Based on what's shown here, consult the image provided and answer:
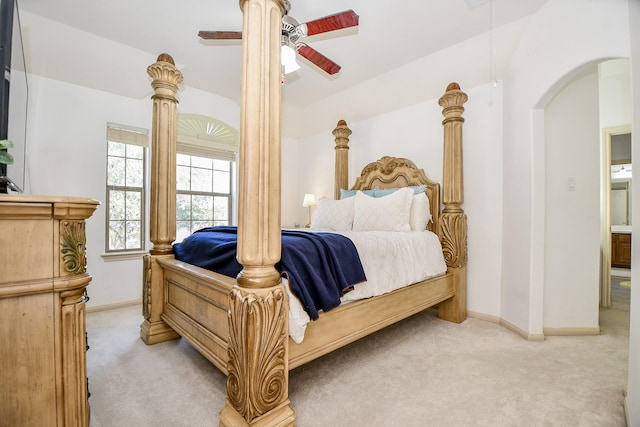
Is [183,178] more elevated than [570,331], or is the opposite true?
[183,178]

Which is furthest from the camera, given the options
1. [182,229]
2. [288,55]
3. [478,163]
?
[182,229]

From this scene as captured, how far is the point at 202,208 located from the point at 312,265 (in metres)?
2.99

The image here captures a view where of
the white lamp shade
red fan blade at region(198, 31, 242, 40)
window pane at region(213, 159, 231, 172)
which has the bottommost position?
the white lamp shade

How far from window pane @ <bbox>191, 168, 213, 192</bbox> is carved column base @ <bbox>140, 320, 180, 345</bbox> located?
83.4 inches

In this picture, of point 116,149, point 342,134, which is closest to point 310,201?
point 342,134

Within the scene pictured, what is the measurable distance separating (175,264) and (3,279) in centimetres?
129

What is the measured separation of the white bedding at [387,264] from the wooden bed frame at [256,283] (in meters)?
0.08

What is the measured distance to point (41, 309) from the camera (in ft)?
3.00

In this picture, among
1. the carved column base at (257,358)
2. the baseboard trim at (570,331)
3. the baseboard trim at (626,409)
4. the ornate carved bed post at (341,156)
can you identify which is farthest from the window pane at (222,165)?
the baseboard trim at (626,409)

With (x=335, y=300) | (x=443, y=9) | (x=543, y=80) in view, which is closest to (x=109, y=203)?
(x=335, y=300)

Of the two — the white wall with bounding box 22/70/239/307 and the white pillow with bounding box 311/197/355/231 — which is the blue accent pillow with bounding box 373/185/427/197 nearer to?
the white pillow with bounding box 311/197/355/231

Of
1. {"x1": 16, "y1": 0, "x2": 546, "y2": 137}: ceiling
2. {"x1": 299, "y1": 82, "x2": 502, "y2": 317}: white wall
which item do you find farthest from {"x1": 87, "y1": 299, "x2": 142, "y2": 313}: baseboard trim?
{"x1": 299, "y1": 82, "x2": 502, "y2": 317}: white wall

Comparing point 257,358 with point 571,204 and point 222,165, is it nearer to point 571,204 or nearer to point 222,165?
point 571,204

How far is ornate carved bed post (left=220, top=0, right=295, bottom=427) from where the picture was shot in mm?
1223
